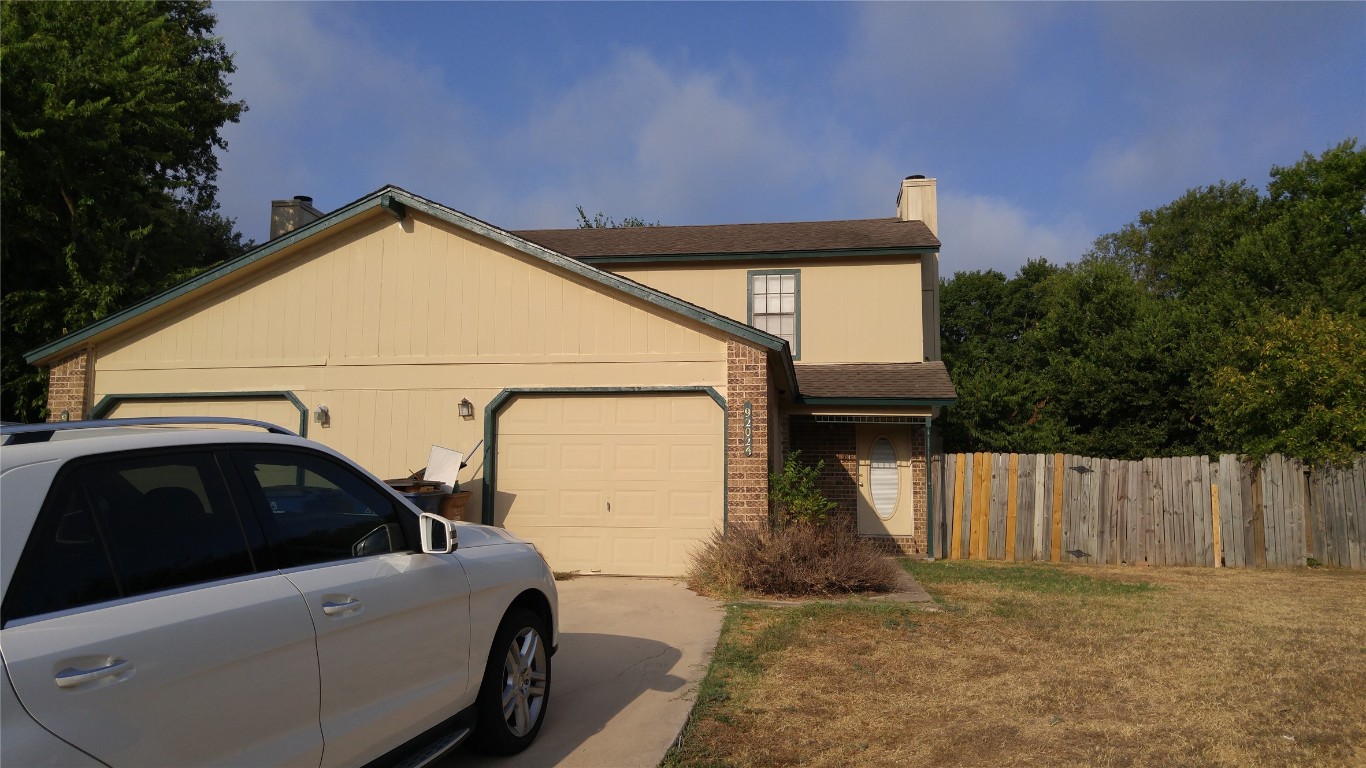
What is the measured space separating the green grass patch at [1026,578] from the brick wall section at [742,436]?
7.98 feet

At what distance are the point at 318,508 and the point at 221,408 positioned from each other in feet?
29.8

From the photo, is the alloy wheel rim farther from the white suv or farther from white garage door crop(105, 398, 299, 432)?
white garage door crop(105, 398, 299, 432)

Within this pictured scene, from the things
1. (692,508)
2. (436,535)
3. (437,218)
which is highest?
(437,218)

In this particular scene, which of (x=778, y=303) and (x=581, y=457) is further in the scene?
(x=778, y=303)

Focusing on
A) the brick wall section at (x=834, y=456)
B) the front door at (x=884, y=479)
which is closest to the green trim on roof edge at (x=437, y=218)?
the brick wall section at (x=834, y=456)

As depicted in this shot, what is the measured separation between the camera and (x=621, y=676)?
20.2ft

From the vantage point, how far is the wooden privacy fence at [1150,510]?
1320 cm

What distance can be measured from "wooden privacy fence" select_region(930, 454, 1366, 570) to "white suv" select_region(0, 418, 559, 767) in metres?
11.5

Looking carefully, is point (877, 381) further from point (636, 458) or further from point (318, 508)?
point (318, 508)

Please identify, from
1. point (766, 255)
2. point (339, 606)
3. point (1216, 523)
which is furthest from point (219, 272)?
point (1216, 523)

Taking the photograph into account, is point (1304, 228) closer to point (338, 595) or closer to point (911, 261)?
point (911, 261)

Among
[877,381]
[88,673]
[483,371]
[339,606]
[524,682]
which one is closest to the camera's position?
[88,673]

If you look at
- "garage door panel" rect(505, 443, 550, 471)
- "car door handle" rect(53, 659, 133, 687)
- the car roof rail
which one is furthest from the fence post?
"car door handle" rect(53, 659, 133, 687)

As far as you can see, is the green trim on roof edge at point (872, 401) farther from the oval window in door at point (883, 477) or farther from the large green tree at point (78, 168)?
the large green tree at point (78, 168)
